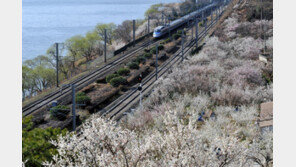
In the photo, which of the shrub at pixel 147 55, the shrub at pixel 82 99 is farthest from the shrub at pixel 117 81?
the shrub at pixel 147 55

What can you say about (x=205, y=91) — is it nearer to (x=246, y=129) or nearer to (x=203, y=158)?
(x=246, y=129)

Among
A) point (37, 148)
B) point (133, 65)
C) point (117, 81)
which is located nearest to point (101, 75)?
point (117, 81)

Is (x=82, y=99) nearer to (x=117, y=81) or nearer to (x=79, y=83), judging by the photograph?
(x=117, y=81)

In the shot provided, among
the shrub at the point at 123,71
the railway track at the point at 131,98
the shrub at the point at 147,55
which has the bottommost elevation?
the railway track at the point at 131,98

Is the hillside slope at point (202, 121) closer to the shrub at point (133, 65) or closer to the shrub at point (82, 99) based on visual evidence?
the shrub at point (82, 99)

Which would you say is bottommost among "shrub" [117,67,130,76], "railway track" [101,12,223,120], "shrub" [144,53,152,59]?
"railway track" [101,12,223,120]

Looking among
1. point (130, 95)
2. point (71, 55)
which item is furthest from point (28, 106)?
point (71, 55)

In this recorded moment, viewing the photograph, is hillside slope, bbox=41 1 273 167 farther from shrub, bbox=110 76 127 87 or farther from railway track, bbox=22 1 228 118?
shrub, bbox=110 76 127 87

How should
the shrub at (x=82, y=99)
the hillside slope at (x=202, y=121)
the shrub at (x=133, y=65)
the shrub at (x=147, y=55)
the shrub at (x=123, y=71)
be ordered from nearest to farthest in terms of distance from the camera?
the hillside slope at (x=202, y=121) < the shrub at (x=82, y=99) < the shrub at (x=123, y=71) < the shrub at (x=133, y=65) < the shrub at (x=147, y=55)

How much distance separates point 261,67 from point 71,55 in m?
26.8

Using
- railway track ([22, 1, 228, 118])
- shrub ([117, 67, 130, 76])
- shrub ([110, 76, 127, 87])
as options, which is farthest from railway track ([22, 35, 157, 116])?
shrub ([110, 76, 127, 87])

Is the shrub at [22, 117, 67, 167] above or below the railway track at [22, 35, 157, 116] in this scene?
above

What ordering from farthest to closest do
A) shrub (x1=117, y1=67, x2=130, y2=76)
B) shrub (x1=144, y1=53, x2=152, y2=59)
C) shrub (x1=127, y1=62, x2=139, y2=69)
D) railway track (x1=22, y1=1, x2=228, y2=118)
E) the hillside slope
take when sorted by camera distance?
shrub (x1=144, y1=53, x2=152, y2=59), shrub (x1=127, y1=62, x2=139, y2=69), shrub (x1=117, y1=67, x2=130, y2=76), railway track (x1=22, y1=1, x2=228, y2=118), the hillside slope
